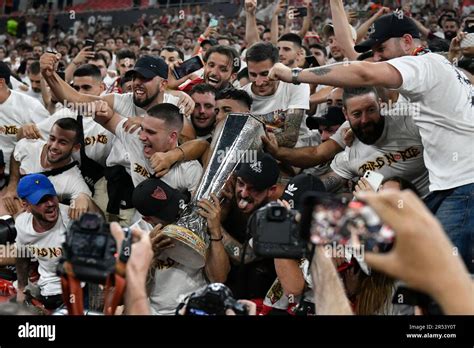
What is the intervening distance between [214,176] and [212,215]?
0.30 metres

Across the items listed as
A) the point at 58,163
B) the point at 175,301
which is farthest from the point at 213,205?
the point at 58,163

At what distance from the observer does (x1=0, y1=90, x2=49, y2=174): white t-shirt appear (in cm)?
525

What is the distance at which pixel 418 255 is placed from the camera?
1063 mm

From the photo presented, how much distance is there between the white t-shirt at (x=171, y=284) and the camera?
149 inches

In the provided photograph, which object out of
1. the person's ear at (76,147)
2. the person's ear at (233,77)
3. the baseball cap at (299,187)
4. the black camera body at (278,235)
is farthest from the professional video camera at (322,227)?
the person's ear at (233,77)

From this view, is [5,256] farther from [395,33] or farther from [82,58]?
[395,33]

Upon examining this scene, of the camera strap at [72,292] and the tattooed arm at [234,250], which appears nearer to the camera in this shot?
the camera strap at [72,292]

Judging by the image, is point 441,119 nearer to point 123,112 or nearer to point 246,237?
point 246,237

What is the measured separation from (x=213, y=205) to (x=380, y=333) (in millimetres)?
1413

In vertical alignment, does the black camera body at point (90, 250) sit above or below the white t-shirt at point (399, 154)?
below

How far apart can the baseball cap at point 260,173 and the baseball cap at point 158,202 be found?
1.23 feet

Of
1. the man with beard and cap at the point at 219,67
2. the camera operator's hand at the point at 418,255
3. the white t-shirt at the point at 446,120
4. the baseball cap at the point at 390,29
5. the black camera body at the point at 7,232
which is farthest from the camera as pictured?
the man with beard and cap at the point at 219,67

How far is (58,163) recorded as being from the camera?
4.56 meters

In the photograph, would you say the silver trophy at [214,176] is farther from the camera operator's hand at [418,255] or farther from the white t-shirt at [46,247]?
the camera operator's hand at [418,255]
